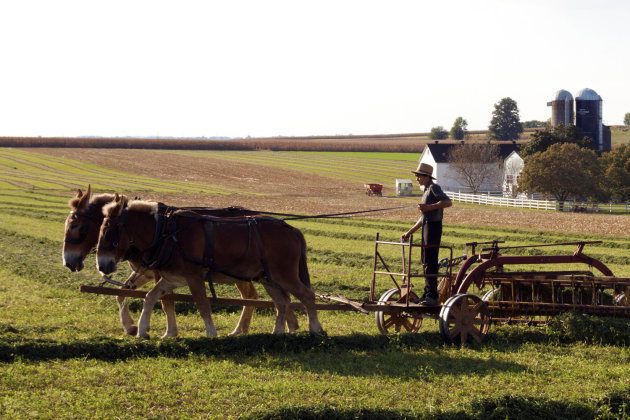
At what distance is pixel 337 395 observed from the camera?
8.22 meters

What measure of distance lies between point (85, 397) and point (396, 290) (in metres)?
6.47

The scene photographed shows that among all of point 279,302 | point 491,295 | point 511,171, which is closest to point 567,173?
point 511,171

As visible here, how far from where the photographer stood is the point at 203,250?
11.3 meters

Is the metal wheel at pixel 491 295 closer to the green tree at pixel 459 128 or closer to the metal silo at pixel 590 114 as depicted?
the metal silo at pixel 590 114

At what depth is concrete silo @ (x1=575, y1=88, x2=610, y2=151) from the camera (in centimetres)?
7988

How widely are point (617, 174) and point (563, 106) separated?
2310 centimetres

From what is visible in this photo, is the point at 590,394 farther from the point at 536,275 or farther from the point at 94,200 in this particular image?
the point at 94,200

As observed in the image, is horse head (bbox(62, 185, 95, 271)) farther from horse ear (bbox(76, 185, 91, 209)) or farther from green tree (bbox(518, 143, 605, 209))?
green tree (bbox(518, 143, 605, 209))

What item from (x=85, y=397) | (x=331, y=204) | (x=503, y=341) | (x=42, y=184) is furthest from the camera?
(x=42, y=184)

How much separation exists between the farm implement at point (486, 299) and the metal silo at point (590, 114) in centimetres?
7264

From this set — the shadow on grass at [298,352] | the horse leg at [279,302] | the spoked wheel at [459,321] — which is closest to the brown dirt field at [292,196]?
the spoked wheel at [459,321]

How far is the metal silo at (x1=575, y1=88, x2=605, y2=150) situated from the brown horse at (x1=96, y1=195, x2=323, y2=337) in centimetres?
7553

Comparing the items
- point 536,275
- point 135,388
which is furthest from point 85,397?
point 536,275

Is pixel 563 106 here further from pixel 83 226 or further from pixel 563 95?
pixel 83 226
